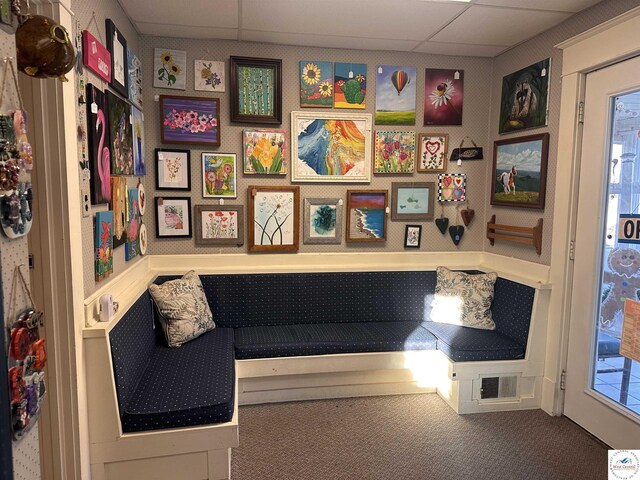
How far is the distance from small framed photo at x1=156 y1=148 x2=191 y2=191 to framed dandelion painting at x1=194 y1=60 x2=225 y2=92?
1.66 ft

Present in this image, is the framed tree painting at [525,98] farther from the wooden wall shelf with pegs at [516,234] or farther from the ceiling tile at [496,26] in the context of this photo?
the wooden wall shelf with pegs at [516,234]

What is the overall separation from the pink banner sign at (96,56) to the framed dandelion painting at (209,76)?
0.98 m

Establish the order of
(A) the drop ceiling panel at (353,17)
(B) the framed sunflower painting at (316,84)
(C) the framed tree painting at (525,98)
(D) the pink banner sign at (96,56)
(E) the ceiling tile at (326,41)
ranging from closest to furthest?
(D) the pink banner sign at (96,56) → (A) the drop ceiling panel at (353,17) → (C) the framed tree painting at (525,98) → (E) the ceiling tile at (326,41) → (B) the framed sunflower painting at (316,84)

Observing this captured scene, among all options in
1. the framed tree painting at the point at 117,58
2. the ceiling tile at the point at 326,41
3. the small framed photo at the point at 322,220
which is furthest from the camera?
the small framed photo at the point at 322,220

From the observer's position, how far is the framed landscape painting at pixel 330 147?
3.54m

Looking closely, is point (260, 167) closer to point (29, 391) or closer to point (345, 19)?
point (345, 19)

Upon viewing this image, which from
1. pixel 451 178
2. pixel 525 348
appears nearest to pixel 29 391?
pixel 525 348

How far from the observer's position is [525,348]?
304 centimetres

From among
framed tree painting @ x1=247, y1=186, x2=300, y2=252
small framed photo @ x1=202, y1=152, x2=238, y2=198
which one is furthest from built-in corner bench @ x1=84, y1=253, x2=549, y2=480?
small framed photo @ x1=202, y1=152, x2=238, y2=198

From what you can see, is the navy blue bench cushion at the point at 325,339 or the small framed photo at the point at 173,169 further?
the small framed photo at the point at 173,169

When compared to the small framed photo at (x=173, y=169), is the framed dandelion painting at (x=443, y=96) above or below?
above

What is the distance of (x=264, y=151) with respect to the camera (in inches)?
137

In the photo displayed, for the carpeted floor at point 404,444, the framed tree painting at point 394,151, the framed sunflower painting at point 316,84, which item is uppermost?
the framed sunflower painting at point 316,84

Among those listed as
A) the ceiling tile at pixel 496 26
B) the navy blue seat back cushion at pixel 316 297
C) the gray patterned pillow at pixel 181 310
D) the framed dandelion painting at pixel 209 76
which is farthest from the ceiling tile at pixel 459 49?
the gray patterned pillow at pixel 181 310
